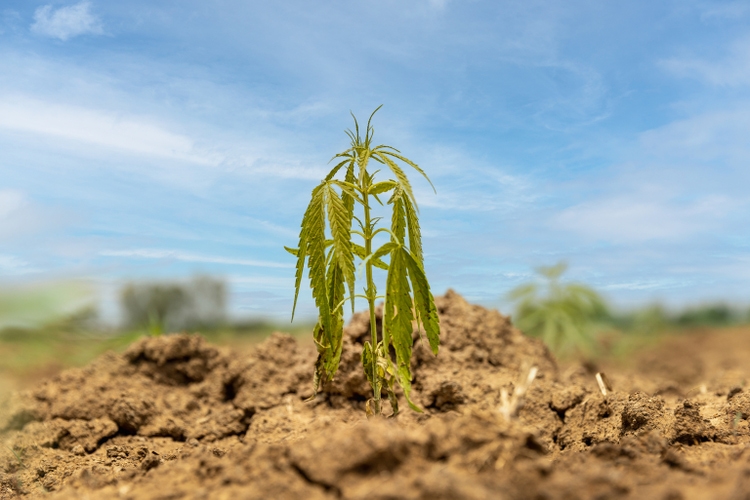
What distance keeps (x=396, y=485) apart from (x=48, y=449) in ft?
13.0

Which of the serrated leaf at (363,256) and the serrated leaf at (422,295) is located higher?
the serrated leaf at (363,256)

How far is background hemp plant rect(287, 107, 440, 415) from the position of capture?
9.72ft

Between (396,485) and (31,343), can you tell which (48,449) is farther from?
(396,485)

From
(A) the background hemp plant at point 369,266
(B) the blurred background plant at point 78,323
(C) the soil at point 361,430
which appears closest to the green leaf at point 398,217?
(A) the background hemp plant at point 369,266

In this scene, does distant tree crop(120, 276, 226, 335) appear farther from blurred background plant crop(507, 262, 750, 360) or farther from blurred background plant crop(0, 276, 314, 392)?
blurred background plant crop(507, 262, 750, 360)

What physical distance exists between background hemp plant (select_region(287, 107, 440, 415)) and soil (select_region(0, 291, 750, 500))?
1.60 feet

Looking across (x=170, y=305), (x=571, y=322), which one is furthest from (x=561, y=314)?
(x=170, y=305)

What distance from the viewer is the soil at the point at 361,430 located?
204cm

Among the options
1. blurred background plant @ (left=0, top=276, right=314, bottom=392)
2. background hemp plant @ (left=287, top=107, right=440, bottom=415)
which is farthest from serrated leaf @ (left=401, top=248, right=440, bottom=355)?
blurred background plant @ (left=0, top=276, right=314, bottom=392)

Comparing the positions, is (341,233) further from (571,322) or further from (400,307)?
(571,322)

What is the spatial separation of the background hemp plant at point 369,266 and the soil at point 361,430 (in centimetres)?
49

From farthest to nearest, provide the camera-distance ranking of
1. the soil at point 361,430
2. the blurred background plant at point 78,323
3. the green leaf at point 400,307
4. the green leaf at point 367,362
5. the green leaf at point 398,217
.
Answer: the blurred background plant at point 78,323 → the green leaf at point 367,362 → the green leaf at point 398,217 → the green leaf at point 400,307 → the soil at point 361,430

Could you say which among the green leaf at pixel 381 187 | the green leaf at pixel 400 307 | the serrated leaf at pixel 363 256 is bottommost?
the green leaf at pixel 400 307

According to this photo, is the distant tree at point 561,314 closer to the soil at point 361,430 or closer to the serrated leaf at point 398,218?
the soil at point 361,430
